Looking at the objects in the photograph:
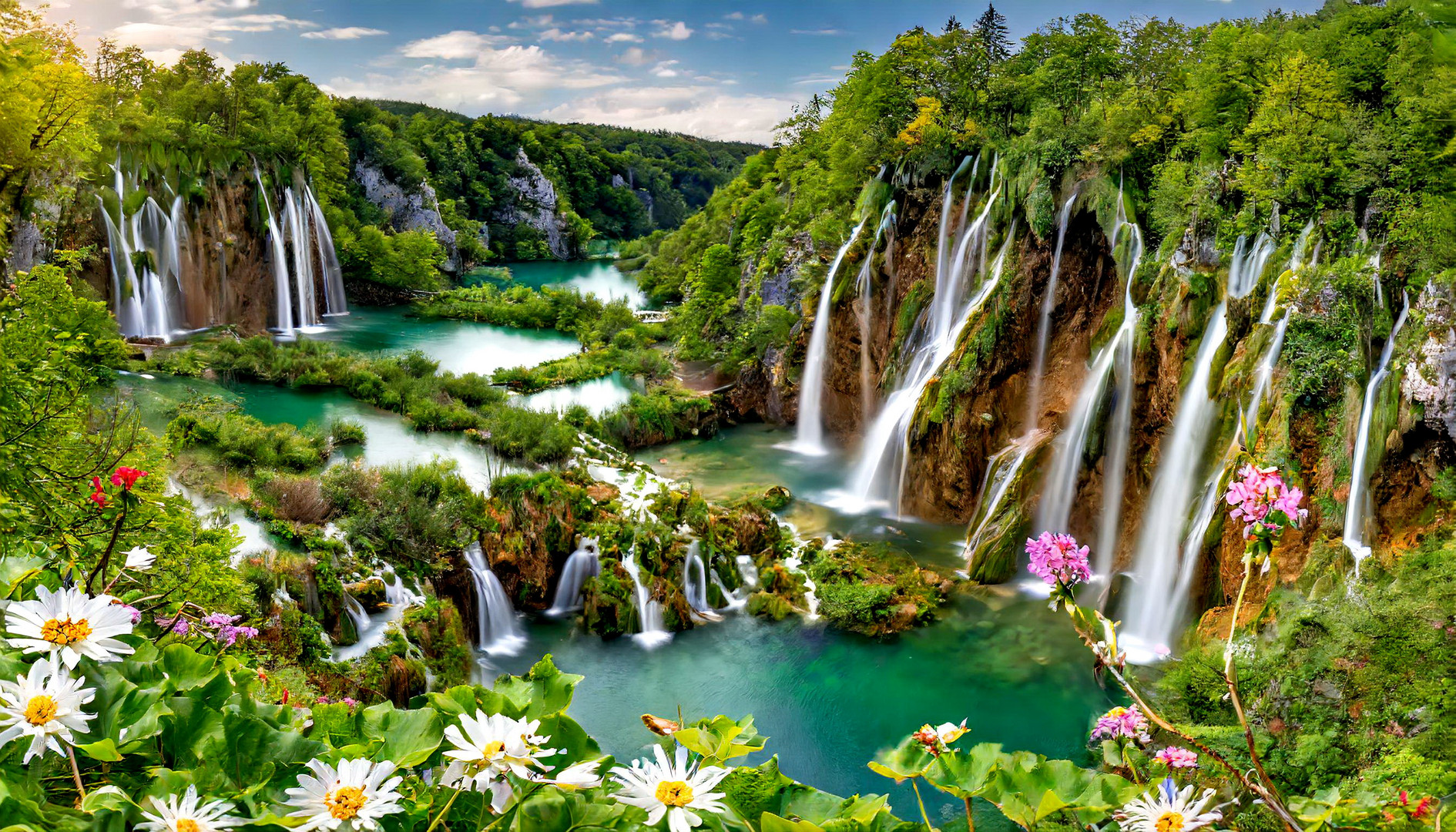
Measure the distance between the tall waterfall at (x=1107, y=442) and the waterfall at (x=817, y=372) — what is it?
7263mm

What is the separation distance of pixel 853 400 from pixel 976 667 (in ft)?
32.6

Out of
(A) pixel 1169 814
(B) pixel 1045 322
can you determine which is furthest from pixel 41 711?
(B) pixel 1045 322

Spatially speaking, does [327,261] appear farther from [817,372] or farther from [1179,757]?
[1179,757]

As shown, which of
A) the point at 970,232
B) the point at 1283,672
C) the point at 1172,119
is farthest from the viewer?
the point at 970,232

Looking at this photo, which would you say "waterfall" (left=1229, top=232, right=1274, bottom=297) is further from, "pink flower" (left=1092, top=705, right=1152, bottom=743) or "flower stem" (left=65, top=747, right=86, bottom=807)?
"flower stem" (left=65, top=747, right=86, bottom=807)

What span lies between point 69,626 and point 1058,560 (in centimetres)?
248

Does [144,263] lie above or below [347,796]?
above

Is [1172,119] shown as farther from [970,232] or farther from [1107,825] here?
[1107,825]

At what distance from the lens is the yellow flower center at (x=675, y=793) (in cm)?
181

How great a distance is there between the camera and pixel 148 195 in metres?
25.6

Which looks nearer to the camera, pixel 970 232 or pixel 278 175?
pixel 970 232

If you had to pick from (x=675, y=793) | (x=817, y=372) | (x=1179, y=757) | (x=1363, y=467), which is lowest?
(x=817, y=372)

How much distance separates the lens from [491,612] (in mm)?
12398

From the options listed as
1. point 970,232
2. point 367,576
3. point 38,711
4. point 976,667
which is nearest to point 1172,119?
point 970,232
